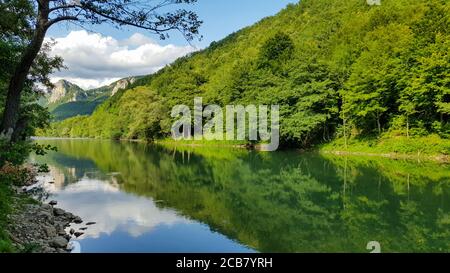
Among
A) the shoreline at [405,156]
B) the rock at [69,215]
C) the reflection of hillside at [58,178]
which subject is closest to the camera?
the rock at [69,215]

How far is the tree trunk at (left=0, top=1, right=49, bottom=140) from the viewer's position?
845 centimetres

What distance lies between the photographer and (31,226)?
12.5 metres

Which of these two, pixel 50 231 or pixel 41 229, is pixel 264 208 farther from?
pixel 41 229

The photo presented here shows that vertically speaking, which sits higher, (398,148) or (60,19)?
(60,19)

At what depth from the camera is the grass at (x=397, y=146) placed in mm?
36625

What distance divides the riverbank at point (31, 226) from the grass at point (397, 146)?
3214 centimetres

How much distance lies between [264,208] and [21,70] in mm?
12798

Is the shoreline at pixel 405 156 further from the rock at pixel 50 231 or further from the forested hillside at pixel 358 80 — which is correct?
the rock at pixel 50 231

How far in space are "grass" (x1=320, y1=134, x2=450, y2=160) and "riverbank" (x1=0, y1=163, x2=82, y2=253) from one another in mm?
32140

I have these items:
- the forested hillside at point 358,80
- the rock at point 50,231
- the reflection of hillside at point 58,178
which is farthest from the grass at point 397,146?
the rock at point 50,231

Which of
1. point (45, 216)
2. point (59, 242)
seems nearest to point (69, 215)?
point (45, 216)

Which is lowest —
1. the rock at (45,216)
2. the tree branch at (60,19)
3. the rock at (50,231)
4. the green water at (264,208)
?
the green water at (264,208)

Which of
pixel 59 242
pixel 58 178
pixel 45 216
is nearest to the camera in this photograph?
pixel 59 242
